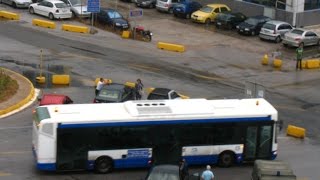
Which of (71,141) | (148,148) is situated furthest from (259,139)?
(71,141)

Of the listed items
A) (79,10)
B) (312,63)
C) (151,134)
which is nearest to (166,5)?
(79,10)

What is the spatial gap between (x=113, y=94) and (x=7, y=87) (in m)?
7.04

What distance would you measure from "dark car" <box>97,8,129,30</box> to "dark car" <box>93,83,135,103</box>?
78.7 ft

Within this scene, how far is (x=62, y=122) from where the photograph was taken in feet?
80.9

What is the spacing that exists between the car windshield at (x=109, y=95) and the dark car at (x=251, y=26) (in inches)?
1060

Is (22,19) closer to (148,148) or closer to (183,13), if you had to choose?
(183,13)

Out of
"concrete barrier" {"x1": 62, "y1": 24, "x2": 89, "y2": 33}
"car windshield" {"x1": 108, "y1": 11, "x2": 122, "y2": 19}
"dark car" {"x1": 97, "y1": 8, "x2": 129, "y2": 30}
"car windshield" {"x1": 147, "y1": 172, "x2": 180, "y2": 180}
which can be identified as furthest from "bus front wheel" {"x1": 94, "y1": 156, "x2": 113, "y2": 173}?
"car windshield" {"x1": 108, "y1": 11, "x2": 122, "y2": 19}

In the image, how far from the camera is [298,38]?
53.4 m

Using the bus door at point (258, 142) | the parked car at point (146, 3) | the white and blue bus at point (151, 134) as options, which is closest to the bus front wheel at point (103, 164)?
the white and blue bus at point (151, 134)

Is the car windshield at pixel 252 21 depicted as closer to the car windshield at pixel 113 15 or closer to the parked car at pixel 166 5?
Result: the parked car at pixel 166 5

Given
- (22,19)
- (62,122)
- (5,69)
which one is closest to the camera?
(62,122)

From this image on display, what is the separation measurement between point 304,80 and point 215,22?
16362 mm

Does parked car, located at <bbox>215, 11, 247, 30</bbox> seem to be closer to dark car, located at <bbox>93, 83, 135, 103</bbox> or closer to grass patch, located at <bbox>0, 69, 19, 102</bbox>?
grass patch, located at <bbox>0, 69, 19, 102</bbox>

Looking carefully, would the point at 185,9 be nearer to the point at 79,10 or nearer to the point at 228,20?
the point at 228,20
